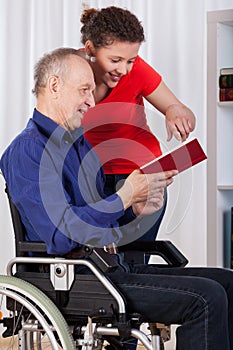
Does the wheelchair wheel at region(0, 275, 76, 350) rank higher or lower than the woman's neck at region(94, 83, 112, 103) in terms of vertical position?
lower

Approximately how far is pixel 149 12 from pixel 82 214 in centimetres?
209

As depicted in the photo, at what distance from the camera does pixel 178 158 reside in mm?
2213

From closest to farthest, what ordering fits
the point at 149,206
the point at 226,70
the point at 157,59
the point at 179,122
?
1. the point at 149,206
2. the point at 179,122
3. the point at 226,70
4. the point at 157,59

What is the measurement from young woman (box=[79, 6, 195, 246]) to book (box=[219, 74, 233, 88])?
1.78ft

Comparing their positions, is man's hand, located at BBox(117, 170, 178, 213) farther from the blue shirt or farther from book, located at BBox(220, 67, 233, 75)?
book, located at BBox(220, 67, 233, 75)

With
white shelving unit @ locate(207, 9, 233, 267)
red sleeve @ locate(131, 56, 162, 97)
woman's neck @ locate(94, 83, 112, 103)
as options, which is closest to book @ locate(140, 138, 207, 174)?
woman's neck @ locate(94, 83, 112, 103)

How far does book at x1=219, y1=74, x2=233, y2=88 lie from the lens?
128 inches

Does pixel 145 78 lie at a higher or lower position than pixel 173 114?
higher

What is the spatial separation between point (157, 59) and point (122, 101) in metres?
1.22

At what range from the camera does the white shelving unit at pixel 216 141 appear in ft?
10.7

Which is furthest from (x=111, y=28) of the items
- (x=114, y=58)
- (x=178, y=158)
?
(x=178, y=158)

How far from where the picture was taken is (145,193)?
7.11 ft

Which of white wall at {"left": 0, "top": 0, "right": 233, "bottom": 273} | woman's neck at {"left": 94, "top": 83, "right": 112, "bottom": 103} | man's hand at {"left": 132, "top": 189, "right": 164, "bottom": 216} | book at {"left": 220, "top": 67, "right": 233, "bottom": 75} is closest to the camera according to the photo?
man's hand at {"left": 132, "top": 189, "right": 164, "bottom": 216}

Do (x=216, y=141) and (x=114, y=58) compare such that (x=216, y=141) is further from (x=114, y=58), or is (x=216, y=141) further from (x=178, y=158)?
(x=178, y=158)
